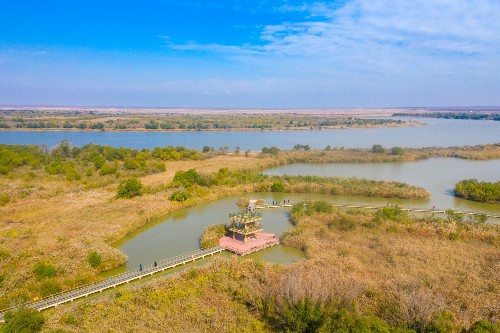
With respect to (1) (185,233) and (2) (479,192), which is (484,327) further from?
(2) (479,192)

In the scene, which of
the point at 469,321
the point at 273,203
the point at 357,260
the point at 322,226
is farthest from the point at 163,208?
the point at 469,321

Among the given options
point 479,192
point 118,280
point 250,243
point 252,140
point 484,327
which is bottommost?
point 118,280

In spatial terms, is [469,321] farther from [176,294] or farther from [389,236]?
[176,294]

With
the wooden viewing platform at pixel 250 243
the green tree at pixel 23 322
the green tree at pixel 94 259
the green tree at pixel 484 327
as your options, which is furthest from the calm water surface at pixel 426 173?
the green tree at pixel 23 322

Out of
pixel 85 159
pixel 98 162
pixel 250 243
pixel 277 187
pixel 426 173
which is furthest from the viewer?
pixel 85 159

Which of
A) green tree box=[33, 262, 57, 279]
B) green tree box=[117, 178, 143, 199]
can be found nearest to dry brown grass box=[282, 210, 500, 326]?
green tree box=[33, 262, 57, 279]

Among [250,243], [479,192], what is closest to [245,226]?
[250,243]
